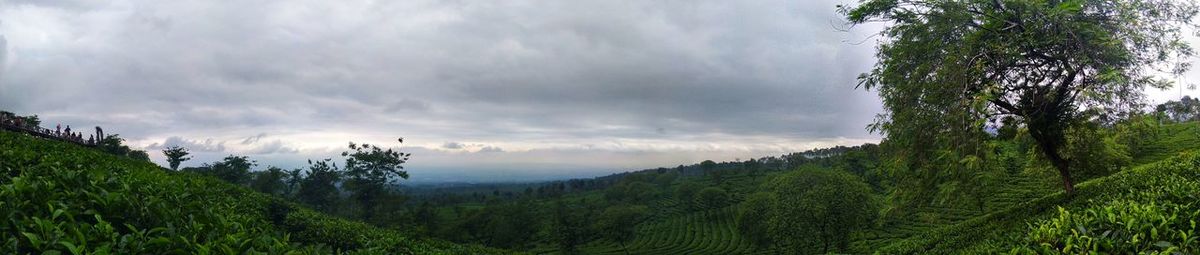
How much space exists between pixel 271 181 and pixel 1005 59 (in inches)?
3679

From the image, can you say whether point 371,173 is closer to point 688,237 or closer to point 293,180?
point 293,180

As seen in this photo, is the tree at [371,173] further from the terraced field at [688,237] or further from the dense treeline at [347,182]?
the terraced field at [688,237]

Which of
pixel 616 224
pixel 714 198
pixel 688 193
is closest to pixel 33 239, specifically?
pixel 616 224

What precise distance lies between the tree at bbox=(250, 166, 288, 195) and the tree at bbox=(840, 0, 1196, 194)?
89299 mm

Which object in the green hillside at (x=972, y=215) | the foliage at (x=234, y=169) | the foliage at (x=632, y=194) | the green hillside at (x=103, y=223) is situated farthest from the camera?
the foliage at (x=632, y=194)

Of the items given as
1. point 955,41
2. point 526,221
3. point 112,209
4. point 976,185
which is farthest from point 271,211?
point 526,221

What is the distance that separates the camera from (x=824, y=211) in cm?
4141

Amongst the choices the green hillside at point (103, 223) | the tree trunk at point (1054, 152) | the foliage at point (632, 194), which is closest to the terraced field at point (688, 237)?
the foliage at point (632, 194)

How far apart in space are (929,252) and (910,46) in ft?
20.4

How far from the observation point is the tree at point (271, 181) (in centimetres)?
7775

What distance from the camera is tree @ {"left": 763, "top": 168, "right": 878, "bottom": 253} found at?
41781mm

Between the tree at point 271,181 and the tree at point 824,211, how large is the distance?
77321 millimetres

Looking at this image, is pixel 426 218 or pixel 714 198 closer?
pixel 426 218

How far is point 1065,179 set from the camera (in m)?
14.6
